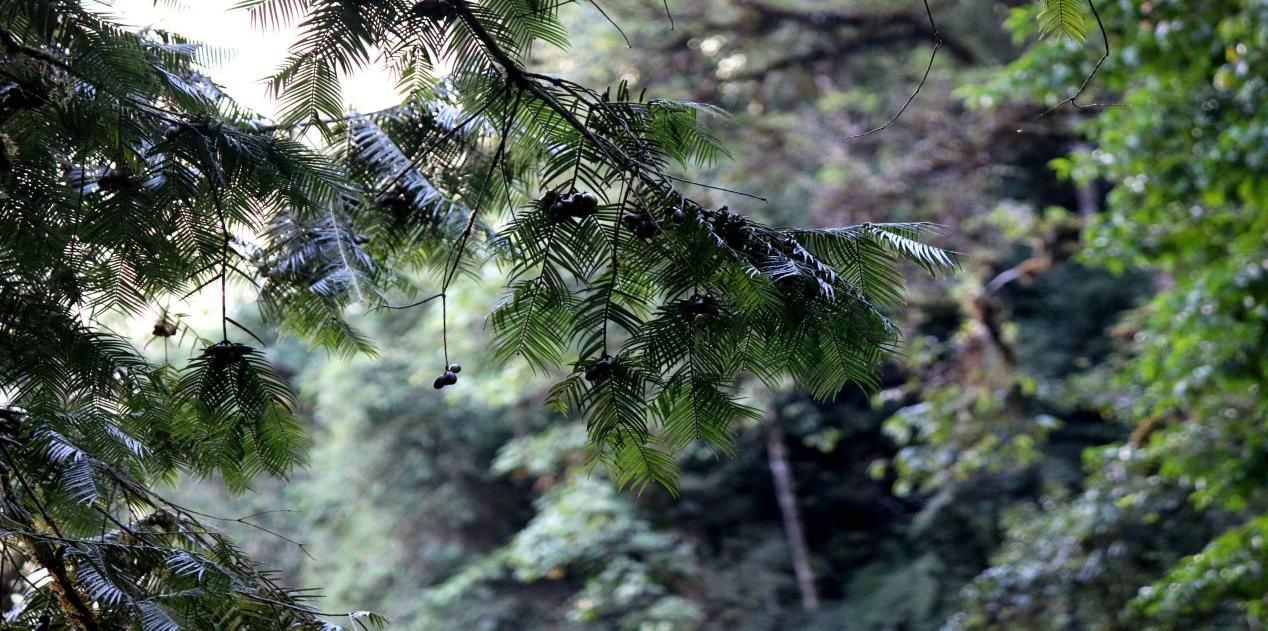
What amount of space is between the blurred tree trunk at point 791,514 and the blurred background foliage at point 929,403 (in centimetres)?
6

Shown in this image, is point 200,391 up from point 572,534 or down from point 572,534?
down

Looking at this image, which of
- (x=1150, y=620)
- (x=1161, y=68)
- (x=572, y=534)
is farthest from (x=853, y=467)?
(x=1161, y=68)

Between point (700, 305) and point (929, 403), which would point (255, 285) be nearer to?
point (700, 305)

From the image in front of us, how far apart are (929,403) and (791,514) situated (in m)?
6.50

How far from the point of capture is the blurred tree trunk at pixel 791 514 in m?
12.9

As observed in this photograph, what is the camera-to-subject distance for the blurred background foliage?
15.9 ft

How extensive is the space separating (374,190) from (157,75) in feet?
1.93

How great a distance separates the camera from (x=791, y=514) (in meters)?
13.4

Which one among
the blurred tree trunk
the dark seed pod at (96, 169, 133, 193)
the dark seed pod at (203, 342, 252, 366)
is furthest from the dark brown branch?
the blurred tree trunk

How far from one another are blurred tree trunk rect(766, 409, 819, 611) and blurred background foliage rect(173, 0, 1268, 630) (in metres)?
0.06

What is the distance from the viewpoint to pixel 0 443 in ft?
6.10

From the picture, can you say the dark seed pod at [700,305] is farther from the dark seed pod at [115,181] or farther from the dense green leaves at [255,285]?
the dark seed pod at [115,181]

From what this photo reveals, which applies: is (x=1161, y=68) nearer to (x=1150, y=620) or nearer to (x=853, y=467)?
(x=1150, y=620)

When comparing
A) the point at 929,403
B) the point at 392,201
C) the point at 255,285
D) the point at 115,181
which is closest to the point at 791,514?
the point at 929,403
